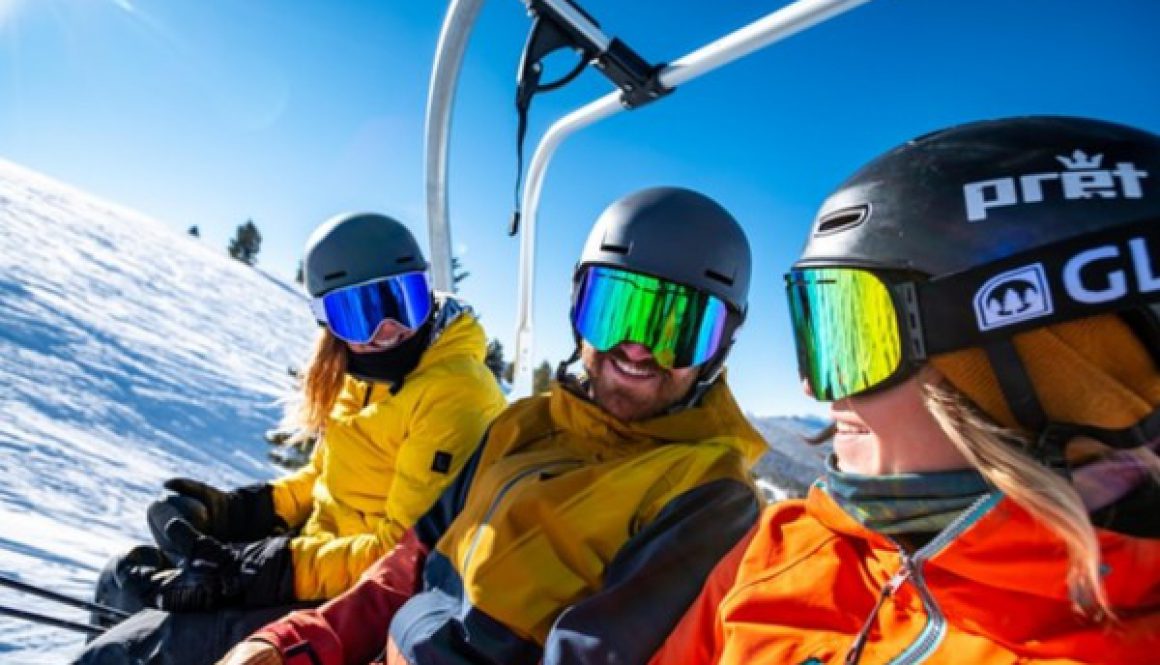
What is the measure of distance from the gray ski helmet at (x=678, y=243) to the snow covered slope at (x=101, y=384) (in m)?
2.51

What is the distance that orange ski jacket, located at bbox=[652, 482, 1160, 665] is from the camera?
93 cm

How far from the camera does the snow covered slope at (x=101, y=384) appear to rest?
3871 millimetres

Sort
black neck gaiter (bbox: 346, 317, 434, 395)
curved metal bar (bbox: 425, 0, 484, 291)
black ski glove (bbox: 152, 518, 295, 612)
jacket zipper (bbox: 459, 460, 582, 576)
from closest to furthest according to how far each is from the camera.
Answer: jacket zipper (bbox: 459, 460, 582, 576)
black ski glove (bbox: 152, 518, 295, 612)
black neck gaiter (bbox: 346, 317, 434, 395)
curved metal bar (bbox: 425, 0, 484, 291)

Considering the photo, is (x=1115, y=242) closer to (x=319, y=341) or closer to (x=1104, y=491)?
(x=1104, y=491)

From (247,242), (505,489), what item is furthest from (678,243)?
(247,242)

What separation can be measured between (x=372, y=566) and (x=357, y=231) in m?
1.66

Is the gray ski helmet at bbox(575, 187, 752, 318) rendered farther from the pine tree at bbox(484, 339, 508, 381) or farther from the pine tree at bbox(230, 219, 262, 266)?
the pine tree at bbox(230, 219, 262, 266)

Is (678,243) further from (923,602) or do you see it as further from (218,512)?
(218,512)

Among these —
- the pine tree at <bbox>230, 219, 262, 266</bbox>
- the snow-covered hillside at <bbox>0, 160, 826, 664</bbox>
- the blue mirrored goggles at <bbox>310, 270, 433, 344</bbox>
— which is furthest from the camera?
the pine tree at <bbox>230, 219, 262, 266</bbox>

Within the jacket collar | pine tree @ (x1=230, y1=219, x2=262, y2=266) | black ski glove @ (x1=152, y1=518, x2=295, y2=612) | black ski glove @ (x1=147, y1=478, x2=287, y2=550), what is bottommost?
black ski glove @ (x1=152, y1=518, x2=295, y2=612)

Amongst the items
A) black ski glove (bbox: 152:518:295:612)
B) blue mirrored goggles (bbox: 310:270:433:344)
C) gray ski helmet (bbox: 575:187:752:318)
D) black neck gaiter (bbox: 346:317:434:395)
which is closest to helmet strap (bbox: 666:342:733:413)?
gray ski helmet (bbox: 575:187:752:318)

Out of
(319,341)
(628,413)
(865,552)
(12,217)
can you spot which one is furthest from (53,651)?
(12,217)

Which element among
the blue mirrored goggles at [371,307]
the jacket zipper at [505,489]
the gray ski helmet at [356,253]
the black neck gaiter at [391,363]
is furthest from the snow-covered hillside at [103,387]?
the gray ski helmet at [356,253]

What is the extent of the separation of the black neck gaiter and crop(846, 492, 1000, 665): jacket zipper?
239cm
